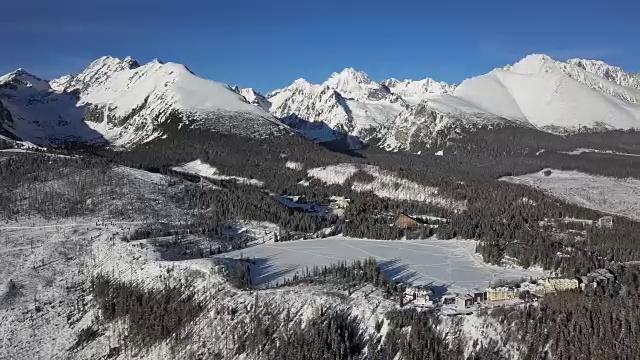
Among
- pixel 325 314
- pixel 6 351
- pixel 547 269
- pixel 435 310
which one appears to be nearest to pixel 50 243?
pixel 6 351

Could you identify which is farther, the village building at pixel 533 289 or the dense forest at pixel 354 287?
the village building at pixel 533 289

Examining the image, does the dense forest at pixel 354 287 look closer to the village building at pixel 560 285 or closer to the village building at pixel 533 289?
the village building at pixel 560 285

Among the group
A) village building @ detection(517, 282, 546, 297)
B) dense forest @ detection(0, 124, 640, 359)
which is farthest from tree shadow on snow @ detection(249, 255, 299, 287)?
village building @ detection(517, 282, 546, 297)

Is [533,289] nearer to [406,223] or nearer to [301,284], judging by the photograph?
[301,284]

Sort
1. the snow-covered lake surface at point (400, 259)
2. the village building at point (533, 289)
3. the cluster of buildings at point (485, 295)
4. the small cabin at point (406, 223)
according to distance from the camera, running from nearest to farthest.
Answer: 1. the cluster of buildings at point (485, 295)
2. the village building at point (533, 289)
3. the snow-covered lake surface at point (400, 259)
4. the small cabin at point (406, 223)

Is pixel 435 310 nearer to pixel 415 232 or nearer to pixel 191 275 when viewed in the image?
pixel 191 275

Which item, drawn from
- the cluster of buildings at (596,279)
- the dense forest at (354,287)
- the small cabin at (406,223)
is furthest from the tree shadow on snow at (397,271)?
the small cabin at (406,223)

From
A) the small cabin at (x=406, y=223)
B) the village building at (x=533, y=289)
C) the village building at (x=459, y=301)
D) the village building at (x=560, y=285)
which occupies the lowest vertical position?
the village building at (x=459, y=301)

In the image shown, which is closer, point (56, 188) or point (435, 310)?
point (435, 310)

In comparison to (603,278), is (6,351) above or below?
below
